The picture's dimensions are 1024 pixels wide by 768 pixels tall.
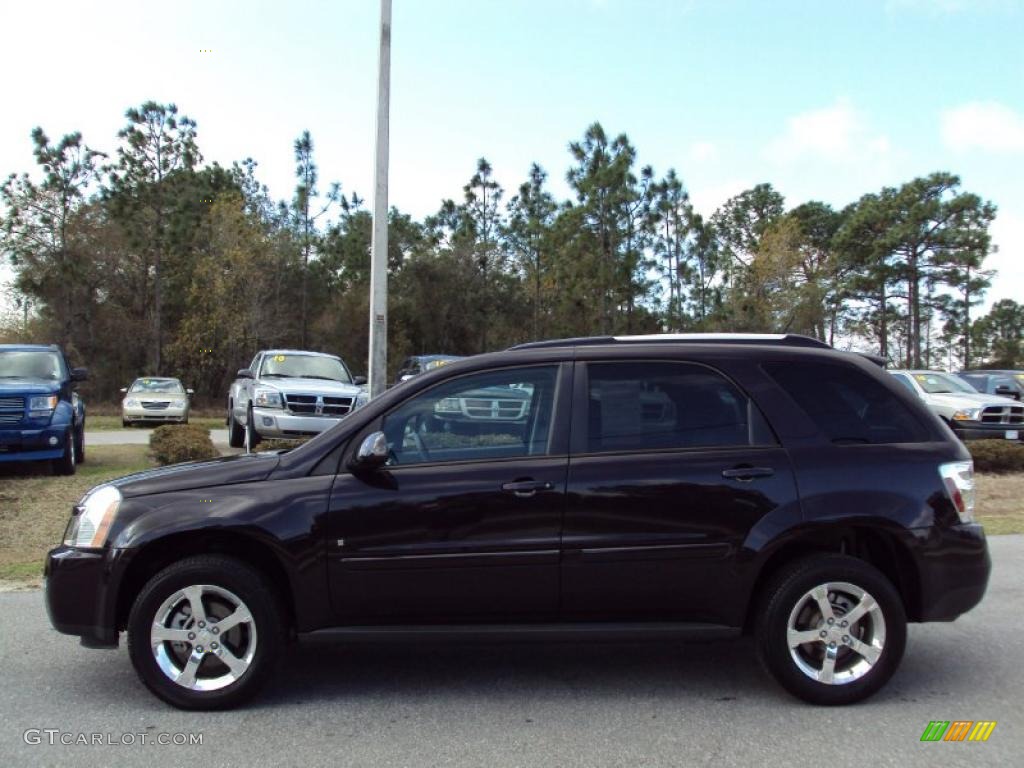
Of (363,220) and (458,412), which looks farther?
(363,220)

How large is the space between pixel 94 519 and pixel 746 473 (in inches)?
127

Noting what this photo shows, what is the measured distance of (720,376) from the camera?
441 centimetres

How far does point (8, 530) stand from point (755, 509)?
8.15 meters

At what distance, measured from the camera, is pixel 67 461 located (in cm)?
1179

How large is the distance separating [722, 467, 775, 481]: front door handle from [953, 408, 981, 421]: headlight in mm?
13366

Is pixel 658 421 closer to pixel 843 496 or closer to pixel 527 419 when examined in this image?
pixel 527 419

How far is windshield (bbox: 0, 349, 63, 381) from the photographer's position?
1216cm

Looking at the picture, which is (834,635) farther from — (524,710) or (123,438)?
(123,438)

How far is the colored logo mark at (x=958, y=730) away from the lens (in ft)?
12.4

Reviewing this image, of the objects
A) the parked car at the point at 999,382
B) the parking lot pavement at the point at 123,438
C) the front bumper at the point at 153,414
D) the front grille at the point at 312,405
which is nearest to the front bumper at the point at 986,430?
the parked car at the point at 999,382

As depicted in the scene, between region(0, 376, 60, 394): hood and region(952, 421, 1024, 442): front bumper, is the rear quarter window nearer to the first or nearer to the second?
region(0, 376, 60, 394): hood

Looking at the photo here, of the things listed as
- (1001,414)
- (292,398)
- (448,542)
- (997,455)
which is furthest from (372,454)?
(1001,414)

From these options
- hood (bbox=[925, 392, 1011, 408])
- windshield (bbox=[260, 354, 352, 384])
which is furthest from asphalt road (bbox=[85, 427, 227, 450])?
hood (bbox=[925, 392, 1011, 408])

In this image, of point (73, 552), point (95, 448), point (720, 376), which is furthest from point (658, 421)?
point (95, 448)
